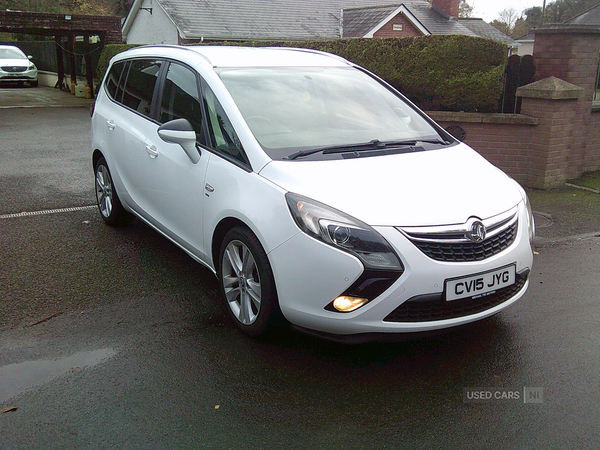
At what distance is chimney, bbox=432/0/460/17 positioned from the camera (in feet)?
125

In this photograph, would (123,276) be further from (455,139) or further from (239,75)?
(455,139)

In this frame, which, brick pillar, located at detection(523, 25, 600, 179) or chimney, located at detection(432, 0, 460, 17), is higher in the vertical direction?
chimney, located at detection(432, 0, 460, 17)

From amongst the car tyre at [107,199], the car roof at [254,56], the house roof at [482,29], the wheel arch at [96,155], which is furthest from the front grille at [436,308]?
the house roof at [482,29]

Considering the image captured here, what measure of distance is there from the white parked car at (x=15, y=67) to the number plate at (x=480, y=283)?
2911 centimetres

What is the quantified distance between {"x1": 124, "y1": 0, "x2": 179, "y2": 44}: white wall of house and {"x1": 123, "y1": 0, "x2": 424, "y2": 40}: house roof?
463mm

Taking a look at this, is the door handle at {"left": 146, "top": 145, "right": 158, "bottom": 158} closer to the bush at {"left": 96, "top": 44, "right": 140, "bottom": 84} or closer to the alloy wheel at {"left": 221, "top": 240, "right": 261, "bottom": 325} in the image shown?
the alloy wheel at {"left": 221, "top": 240, "right": 261, "bottom": 325}

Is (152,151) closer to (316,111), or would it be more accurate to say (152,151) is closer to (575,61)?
(316,111)

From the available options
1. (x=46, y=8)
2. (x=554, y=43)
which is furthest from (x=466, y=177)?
(x=46, y=8)

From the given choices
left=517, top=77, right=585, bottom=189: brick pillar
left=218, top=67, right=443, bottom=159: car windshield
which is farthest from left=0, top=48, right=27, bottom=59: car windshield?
left=218, top=67, right=443, bottom=159: car windshield

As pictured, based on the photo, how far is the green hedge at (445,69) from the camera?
339 inches

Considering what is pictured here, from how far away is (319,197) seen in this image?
11.3 feet

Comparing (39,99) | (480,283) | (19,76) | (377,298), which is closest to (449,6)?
(19,76)

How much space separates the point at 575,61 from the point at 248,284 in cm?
A: 663

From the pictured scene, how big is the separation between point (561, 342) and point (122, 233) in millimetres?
4182
